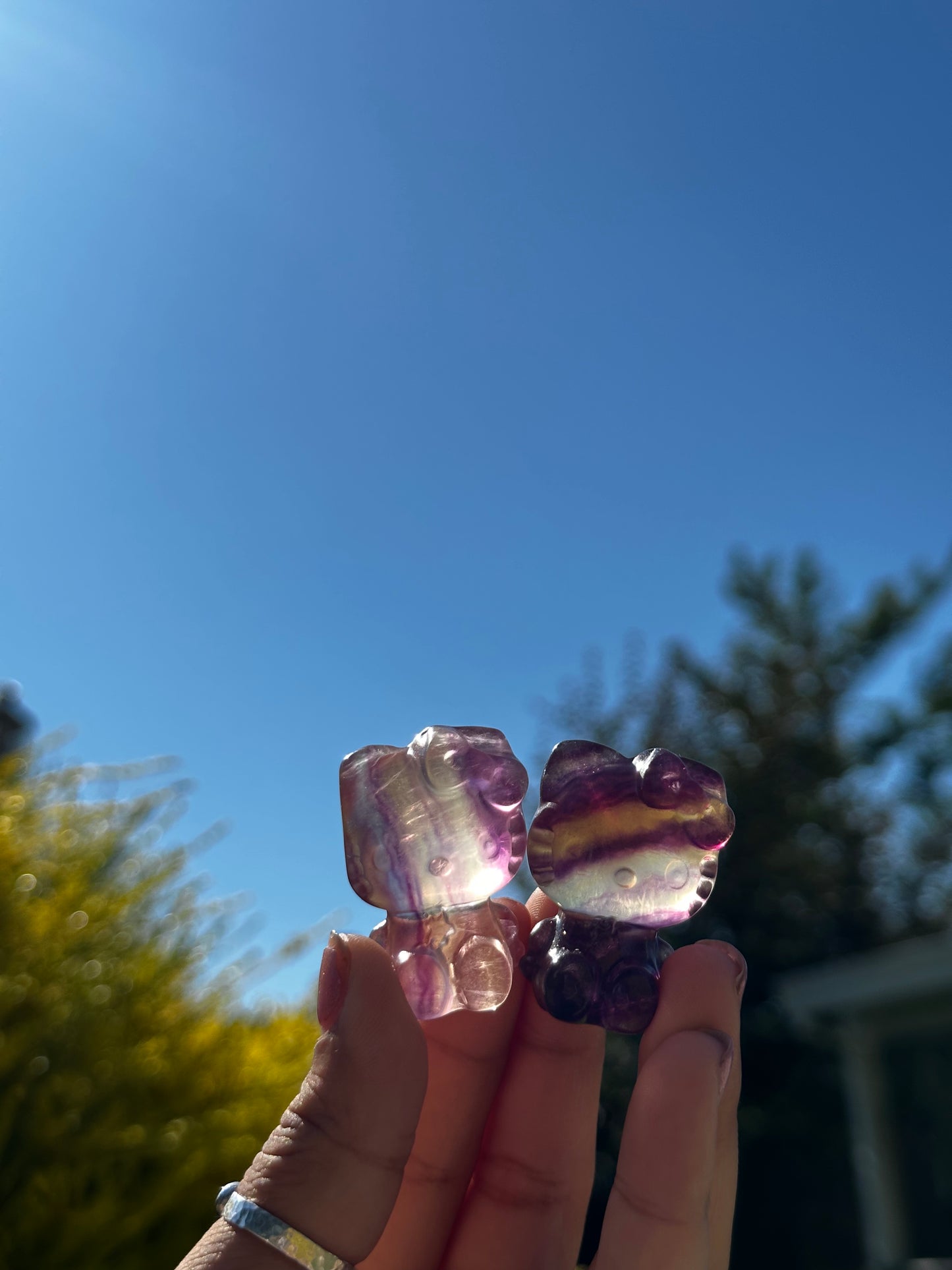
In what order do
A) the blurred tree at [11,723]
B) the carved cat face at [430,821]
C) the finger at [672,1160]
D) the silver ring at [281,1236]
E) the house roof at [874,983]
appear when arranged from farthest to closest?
the house roof at [874,983], the blurred tree at [11,723], the carved cat face at [430,821], the finger at [672,1160], the silver ring at [281,1236]

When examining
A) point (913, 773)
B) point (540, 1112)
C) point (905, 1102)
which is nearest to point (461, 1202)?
point (540, 1112)

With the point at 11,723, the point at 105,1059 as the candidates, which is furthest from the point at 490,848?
the point at 11,723

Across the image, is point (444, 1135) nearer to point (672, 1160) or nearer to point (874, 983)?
point (672, 1160)

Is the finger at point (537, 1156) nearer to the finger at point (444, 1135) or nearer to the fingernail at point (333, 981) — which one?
the finger at point (444, 1135)

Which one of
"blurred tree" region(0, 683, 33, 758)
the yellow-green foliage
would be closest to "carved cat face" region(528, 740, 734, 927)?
the yellow-green foliage

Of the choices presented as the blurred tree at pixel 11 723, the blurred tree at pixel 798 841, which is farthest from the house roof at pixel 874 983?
the blurred tree at pixel 11 723

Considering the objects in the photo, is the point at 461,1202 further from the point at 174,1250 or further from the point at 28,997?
the point at 28,997
